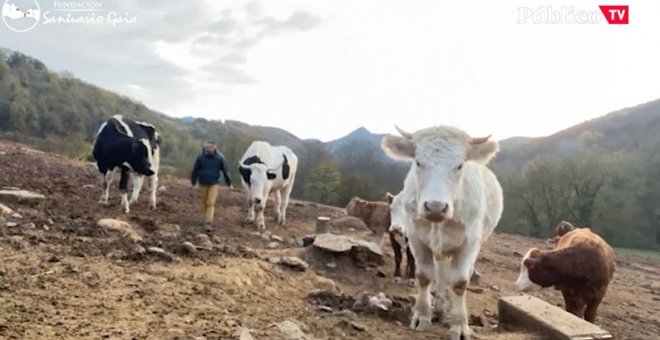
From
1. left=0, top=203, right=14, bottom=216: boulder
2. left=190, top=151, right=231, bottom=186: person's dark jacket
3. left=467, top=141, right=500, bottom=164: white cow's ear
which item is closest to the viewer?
left=467, top=141, right=500, bottom=164: white cow's ear

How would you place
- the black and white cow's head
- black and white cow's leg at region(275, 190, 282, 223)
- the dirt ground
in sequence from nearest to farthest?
the dirt ground
the black and white cow's head
black and white cow's leg at region(275, 190, 282, 223)

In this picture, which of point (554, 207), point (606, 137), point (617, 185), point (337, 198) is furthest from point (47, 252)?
point (606, 137)

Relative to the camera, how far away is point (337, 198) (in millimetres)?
34312

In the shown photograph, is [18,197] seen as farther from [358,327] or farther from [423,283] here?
[423,283]

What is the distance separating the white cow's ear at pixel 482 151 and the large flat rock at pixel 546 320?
197 cm

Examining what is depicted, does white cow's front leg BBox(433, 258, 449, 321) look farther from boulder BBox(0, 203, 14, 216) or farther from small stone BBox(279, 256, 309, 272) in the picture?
boulder BBox(0, 203, 14, 216)

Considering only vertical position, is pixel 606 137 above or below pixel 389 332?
above

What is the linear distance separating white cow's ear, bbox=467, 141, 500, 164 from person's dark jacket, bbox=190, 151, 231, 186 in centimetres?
770

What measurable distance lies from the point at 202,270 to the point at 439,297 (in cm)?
312

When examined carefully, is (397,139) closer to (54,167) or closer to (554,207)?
(54,167)

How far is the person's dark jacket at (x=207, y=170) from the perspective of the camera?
11523 mm

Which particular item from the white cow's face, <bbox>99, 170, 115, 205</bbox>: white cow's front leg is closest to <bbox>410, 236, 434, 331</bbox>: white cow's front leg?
the white cow's face

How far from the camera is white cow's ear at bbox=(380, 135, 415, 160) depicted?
539cm

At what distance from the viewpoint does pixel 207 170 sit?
11.6m
